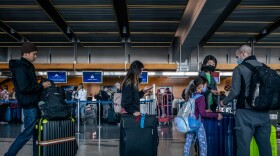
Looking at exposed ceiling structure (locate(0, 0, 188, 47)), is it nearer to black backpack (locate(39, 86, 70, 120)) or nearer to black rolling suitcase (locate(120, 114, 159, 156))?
black backpack (locate(39, 86, 70, 120))

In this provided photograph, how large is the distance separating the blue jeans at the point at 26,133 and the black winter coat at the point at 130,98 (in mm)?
1254

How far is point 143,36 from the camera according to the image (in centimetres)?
1880

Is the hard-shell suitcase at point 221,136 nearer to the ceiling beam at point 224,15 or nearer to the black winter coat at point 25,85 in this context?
the black winter coat at point 25,85

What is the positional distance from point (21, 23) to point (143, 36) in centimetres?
652

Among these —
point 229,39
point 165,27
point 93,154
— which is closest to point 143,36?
point 165,27

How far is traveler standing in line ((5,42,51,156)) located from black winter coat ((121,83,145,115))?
1063 mm

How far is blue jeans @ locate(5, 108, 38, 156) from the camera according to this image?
4516 mm

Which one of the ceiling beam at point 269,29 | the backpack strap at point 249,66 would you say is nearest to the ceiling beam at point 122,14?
the ceiling beam at point 269,29

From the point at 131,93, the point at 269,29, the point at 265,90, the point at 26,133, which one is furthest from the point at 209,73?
the point at 269,29

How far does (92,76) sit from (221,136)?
55.0 ft

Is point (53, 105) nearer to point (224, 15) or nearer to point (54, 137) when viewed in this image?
point (54, 137)

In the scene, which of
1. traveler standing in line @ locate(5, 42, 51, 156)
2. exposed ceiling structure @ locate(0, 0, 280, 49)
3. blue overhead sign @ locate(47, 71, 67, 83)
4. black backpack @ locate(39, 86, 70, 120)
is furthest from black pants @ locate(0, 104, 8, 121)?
black backpack @ locate(39, 86, 70, 120)

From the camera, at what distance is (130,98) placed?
461 centimetres

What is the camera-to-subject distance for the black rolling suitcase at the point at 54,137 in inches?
174
